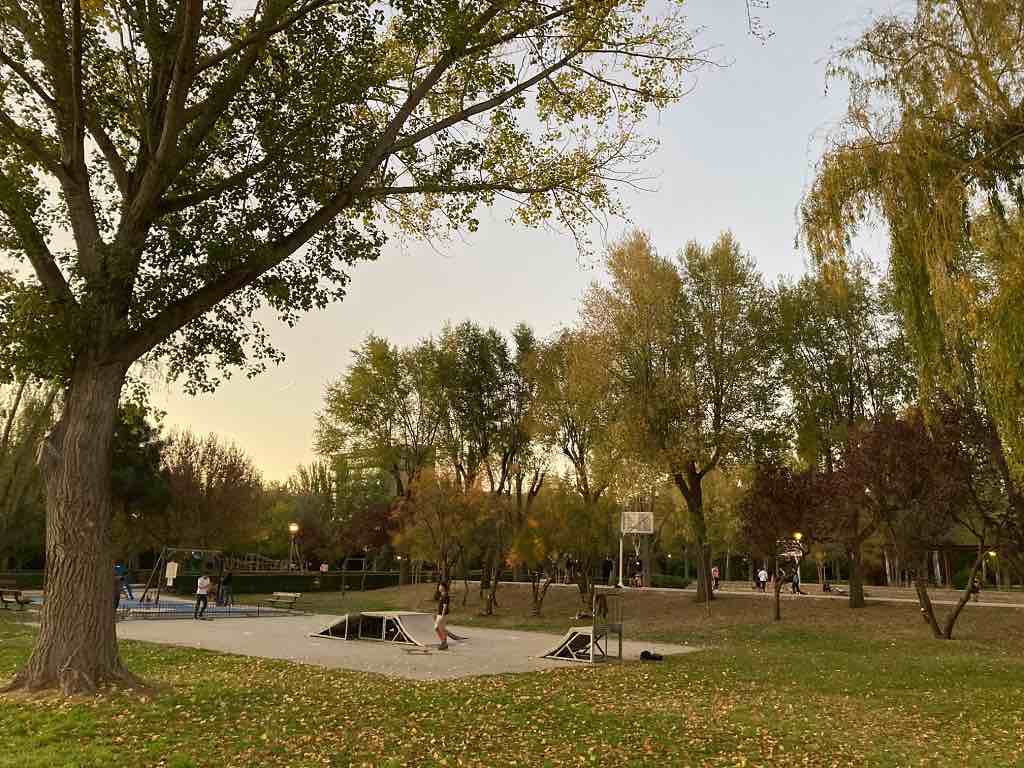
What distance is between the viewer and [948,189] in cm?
1032

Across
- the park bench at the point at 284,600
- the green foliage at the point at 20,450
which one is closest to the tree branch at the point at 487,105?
the park bench at the point at 284,600

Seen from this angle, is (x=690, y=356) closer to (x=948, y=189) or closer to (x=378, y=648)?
(x=378, y=648)

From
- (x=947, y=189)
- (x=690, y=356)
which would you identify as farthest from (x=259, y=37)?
(x=690, y=356)

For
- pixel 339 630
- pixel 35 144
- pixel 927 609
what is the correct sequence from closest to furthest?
pixel 35 144
pixel 339 630
pixel 927 609

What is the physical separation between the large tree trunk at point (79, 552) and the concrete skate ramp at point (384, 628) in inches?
390

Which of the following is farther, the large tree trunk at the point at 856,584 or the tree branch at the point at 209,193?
the large tree trunk at the point at 856,584

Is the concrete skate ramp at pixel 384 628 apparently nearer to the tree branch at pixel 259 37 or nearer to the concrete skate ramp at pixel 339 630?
the concrete skate ramp at pixel 339 630

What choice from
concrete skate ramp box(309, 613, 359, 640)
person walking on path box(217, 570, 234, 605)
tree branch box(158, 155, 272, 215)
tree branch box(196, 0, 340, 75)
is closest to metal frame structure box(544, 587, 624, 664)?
concrete skate ramp box(309, 613, 359, 640)

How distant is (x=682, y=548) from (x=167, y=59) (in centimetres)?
5913

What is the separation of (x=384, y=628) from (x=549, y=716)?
35.8ft

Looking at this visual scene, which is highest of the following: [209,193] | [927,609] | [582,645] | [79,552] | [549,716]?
[209,193]

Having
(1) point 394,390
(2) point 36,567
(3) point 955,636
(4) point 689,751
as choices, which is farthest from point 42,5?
(2) point 36,567

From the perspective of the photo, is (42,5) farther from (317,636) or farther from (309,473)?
(309,473)

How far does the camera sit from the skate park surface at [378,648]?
15109mm
